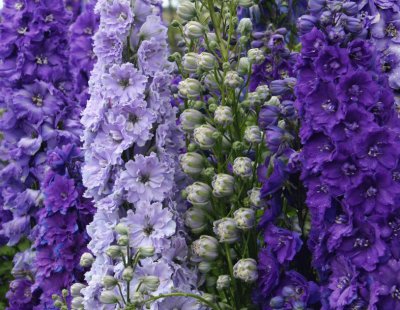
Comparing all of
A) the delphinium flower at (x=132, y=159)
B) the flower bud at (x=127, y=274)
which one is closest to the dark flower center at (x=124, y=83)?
the delphinium flower at (x=132, y=159)

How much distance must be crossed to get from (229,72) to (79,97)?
94 cm

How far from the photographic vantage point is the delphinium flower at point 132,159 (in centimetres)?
213

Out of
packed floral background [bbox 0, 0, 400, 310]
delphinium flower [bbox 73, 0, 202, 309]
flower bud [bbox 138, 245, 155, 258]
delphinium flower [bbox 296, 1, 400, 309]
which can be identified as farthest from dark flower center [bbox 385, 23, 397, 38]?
flower bud [bbox 138, 245, 155, 258]

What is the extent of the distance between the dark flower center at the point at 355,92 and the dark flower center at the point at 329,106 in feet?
0.15

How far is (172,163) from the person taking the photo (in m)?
2.22

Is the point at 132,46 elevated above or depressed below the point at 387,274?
above

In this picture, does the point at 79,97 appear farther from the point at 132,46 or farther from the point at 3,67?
the point at 132,46

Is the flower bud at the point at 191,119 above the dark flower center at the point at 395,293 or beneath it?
above

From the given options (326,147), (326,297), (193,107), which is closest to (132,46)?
(193,107)

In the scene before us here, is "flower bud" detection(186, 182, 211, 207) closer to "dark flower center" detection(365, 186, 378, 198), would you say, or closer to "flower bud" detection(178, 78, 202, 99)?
"flower bud" detection(178, 78, 202, 99)

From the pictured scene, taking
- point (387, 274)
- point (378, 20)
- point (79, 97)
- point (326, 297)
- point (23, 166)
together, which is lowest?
point (23, 166)

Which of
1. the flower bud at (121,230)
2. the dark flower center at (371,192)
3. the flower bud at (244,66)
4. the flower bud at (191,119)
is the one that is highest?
the flower bud at (244,66)

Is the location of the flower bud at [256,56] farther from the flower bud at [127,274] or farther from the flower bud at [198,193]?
the flower bud at [127,274]

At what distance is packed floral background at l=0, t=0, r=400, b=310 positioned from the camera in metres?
1.90
